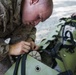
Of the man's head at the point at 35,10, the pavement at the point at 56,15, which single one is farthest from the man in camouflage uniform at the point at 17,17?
the pavement at the point at 56,15

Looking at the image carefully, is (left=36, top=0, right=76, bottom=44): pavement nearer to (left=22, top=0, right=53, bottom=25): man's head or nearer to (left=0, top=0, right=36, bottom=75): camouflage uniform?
(left=0, top=0, right=36, bottom=75): camouflage uniform

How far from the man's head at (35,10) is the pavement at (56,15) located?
0.97m

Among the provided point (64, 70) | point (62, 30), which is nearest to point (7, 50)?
point (64, 70)

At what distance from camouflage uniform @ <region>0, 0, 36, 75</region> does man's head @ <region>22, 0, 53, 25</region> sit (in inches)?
1.6

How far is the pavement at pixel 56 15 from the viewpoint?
124 inches

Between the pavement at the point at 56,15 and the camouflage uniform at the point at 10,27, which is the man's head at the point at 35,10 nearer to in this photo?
the camouflage uniform at the point at 10,27

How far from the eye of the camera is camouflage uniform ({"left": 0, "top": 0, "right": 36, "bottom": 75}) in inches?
59.5

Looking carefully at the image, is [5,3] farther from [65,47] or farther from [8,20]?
[65,47]

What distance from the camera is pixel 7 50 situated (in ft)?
5.51

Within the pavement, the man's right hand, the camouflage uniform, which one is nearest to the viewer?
the camouflage uniform

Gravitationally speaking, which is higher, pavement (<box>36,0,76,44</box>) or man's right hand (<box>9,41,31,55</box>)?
man's right hand (<box>9,41,31,55</box>)

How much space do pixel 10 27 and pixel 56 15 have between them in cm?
235

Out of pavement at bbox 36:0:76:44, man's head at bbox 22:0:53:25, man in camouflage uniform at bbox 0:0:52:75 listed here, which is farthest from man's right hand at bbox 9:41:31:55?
pavement at bbox 36:0:76:44

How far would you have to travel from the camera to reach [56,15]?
4.02m
